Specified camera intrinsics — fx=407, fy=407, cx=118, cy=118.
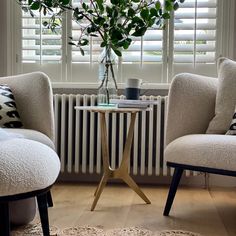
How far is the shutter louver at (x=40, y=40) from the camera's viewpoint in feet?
9.46

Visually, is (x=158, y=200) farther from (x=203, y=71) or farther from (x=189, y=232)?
(x=203, y=71)

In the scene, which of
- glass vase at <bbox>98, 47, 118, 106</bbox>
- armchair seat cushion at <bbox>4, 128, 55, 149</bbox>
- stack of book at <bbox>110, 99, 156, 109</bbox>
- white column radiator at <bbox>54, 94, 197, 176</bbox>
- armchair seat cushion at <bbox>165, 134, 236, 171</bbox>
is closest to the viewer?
armchair seat cushion at <bbox>165, 134, 236, 171</bbox>

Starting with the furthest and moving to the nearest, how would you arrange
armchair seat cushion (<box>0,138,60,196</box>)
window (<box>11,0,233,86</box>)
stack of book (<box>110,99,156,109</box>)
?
window (<box>11,0,233,86</box>) → stack of book (<box>110,99,156,109</box>) → armchair seat cushion (<box>0,138,60,196</box>)

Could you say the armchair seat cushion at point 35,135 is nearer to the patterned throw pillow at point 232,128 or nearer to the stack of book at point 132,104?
the stack of book at point 132,104

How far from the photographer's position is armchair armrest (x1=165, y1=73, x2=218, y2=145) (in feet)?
6.71

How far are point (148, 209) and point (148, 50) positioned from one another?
118 centimetres

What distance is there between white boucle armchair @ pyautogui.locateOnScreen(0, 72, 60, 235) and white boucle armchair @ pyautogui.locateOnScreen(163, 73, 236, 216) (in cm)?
58

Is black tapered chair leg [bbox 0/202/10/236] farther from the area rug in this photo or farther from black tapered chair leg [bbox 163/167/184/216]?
black tapered chair leg [bbox 163/167/184/216]

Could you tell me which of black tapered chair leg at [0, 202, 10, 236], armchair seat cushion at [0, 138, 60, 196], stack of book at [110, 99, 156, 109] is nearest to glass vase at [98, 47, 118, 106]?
stack of book at [110, 99, 156, 109]

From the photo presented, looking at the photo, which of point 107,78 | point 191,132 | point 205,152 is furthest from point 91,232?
point 107,78

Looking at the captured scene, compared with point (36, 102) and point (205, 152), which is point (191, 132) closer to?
point (205, 152)

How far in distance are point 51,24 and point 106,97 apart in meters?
0.84

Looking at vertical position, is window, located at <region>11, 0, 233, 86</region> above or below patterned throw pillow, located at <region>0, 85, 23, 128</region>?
above

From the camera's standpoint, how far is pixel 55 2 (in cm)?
248
